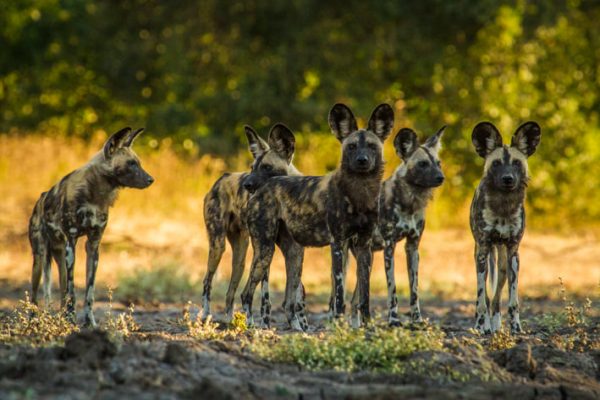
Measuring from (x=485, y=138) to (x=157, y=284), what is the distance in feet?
19.5

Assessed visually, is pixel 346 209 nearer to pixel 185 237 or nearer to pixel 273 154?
pixel 273 154

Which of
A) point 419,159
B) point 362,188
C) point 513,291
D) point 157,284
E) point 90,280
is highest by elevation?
point 419,159

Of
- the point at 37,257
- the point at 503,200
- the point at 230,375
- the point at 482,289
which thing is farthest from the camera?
the point at 37,257

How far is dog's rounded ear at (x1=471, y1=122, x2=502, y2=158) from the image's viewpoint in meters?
8.71

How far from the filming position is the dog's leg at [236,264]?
9.46m

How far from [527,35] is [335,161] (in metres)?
4.27

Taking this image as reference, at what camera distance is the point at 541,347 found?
729 cm

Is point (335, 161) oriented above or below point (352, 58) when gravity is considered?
below

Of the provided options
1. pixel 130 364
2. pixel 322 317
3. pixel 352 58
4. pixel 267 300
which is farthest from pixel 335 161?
pixel 130 364

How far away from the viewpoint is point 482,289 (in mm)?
8703

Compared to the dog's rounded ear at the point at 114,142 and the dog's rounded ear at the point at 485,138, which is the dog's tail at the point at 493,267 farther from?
the dog's rounded ear at the point at 114,142

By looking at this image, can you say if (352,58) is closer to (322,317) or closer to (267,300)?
(322,317)

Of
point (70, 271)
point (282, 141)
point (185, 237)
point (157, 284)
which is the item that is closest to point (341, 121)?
point (282, 141)

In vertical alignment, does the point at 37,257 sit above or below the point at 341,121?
below
